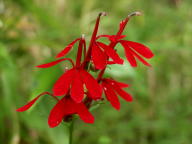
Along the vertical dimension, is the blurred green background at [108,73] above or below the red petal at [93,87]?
below

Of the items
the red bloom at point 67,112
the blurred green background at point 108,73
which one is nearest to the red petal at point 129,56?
the red bloom at point 67,112

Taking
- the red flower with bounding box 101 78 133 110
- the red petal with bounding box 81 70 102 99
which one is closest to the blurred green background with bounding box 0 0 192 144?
the red flower with bounding box 101 78 133 110

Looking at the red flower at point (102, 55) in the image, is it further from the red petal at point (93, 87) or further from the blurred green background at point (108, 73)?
the blurred green background at point (108, 73)

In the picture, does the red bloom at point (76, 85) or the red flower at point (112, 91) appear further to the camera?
the red flower at point (112, 91)

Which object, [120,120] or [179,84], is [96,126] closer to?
[120,120]

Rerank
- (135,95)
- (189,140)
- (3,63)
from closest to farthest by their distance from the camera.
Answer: (3,63) < (189,140) < (135,95)

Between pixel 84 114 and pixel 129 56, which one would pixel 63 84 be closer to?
pixel 84 114

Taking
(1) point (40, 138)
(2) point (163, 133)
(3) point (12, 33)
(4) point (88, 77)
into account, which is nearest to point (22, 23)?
(3) point (12, 33)

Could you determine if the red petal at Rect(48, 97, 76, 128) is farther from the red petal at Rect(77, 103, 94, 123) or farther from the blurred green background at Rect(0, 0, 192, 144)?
the blurred green background at Rect(0, 0, 192, 144)
